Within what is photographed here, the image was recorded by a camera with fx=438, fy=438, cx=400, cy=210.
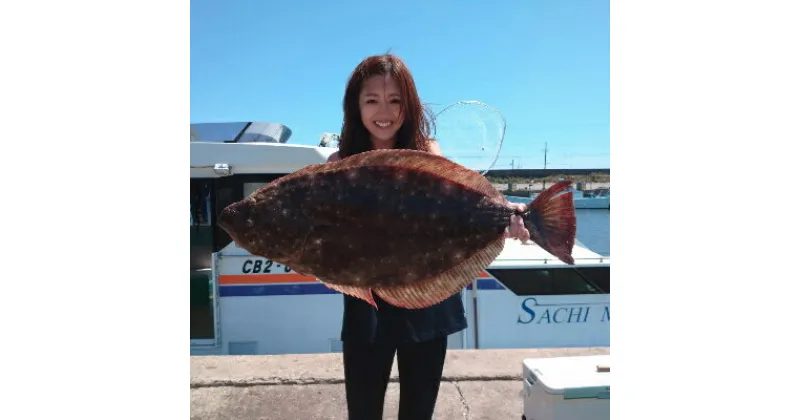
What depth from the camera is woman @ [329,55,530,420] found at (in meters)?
1.75

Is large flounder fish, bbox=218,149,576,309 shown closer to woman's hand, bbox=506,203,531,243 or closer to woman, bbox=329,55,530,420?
woman's hand, bbox=506,203,531,243

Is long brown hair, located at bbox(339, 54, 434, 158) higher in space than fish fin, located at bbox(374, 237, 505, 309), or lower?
higher

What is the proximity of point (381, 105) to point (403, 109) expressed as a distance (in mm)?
89

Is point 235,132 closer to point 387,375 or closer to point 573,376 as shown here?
point 387,375

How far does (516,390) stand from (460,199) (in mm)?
2499

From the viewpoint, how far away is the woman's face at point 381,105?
1.74 metres

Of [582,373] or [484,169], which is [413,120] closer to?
[484,169]

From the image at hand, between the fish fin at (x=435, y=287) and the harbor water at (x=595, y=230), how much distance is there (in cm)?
571

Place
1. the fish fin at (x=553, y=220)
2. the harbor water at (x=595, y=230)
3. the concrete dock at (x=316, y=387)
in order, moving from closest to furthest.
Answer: the fish fin at (x=553, y=220)
the concrete dock at (x=316, y=387)
the harbor water at (x=595, y=230)

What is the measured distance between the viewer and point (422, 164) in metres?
1.54

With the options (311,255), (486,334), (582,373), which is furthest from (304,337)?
(311,255)

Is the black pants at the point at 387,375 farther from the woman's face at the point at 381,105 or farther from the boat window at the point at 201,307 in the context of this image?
the boat window at the point at 201,307

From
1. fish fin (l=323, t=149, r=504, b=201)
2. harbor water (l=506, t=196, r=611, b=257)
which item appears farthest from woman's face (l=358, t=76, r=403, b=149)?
harbor water (l=506, t=196, r=611, b=257)

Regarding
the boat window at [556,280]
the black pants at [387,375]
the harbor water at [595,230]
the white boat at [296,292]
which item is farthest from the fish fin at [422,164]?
the harbor water at [595,230]
